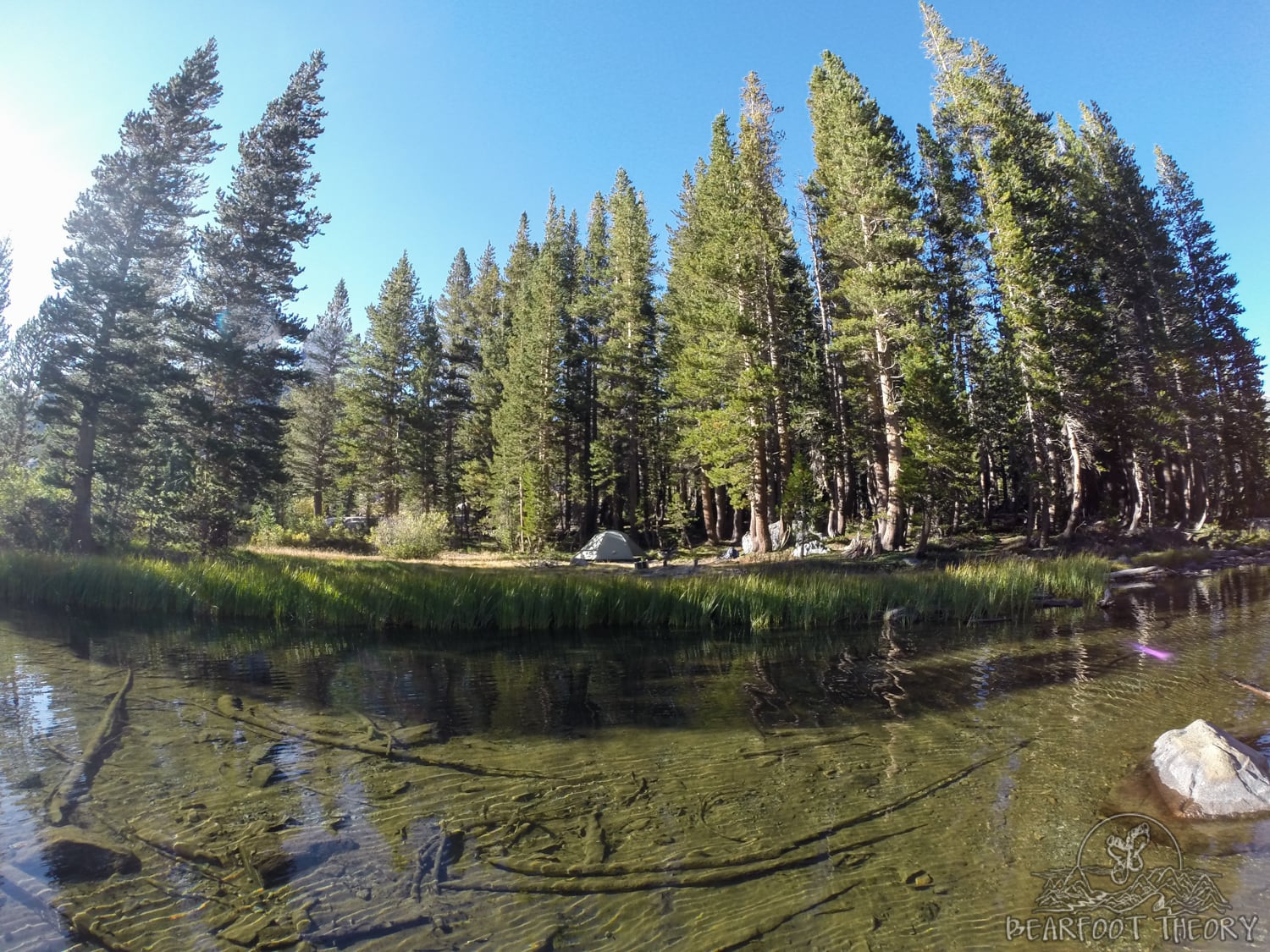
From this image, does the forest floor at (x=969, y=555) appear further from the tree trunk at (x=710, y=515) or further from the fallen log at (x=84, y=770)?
the fallen log at (x=84, y=770)

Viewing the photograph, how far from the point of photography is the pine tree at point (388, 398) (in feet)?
133

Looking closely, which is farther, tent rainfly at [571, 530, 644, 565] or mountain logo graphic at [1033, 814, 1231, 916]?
tent rainfly at [571, 530, 644, 565]

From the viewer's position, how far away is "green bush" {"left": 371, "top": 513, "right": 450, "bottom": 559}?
95.9 ft

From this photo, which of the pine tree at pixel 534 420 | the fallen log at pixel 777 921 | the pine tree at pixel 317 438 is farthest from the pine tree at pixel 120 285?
the fallen log at pixel 777 921

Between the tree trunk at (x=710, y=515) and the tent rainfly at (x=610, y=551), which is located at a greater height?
the tree trunk at (x=710, y=515)

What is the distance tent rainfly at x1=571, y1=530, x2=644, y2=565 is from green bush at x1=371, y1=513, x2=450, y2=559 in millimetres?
6887

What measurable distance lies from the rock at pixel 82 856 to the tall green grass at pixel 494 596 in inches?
335

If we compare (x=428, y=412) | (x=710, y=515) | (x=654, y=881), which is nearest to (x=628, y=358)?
(x=710, y=515)

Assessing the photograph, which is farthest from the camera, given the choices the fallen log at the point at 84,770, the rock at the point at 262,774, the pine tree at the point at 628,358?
the pine tree at the point at 628,358

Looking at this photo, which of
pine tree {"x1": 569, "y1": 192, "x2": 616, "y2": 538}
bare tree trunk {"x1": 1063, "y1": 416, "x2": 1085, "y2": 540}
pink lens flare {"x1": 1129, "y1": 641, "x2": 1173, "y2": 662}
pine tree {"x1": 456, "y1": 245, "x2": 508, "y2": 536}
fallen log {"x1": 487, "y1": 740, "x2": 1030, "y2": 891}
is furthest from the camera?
pine tree {"x1": 456, "y1": 245, "x2": 508, "y2": 536}

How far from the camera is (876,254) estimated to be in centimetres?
2272

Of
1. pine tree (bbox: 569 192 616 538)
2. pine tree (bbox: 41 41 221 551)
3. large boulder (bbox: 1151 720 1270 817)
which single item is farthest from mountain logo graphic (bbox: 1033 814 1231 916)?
pine tree (bbox: 569 192 616 538)

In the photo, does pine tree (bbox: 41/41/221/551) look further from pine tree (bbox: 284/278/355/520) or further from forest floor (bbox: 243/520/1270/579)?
pine tree (bbox: 284/278/355/520)

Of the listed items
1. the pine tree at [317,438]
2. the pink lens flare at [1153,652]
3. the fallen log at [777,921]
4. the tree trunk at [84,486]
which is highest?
the pine tree at [317,438]
